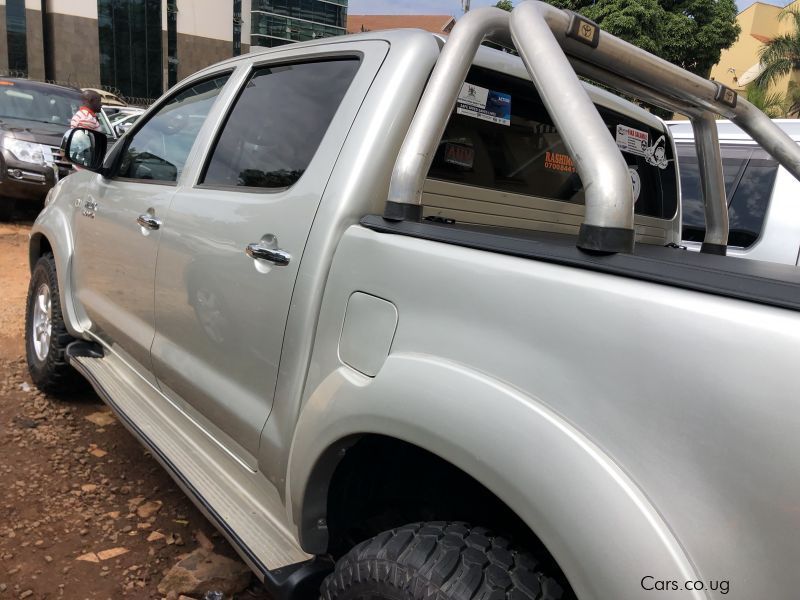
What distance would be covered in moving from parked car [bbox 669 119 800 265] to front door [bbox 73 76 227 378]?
10.2 ft

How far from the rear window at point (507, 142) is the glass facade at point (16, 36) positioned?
37.9 meters

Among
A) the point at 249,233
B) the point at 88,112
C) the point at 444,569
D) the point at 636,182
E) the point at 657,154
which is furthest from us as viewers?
the point at 88,112

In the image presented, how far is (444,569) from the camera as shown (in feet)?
4.42

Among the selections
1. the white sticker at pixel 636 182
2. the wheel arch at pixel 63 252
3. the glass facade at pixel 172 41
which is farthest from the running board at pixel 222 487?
the glass facade at pixel 172 41

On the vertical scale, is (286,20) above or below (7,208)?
above

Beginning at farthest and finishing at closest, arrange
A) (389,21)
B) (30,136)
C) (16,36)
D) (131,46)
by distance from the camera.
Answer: (389,21) → (131,46) → (16,36) → (30,136)

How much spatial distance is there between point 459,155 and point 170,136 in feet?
5.16

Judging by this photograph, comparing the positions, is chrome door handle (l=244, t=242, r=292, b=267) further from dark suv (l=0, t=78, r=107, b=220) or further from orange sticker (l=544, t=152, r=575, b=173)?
dark suv (l=0, t=78, r=107, b=220)

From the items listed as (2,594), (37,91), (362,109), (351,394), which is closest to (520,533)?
(351,394)

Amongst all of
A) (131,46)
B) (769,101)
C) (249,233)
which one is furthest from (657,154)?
(131,46)

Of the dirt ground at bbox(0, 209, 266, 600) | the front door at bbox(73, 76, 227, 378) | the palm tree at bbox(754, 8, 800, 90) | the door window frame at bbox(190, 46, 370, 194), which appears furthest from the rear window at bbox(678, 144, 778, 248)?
the palm tree at bbox(754, 8, 800, 90)

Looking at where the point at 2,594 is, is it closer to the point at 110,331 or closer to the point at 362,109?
the point at 110,331

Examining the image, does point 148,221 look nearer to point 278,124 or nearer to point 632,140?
point 278,124

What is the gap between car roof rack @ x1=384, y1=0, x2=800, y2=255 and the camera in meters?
1.26
